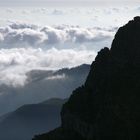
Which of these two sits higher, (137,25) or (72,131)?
(137,25)

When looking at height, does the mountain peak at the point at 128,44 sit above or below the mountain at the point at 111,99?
above

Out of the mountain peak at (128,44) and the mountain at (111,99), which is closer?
the mountain at (111,99)

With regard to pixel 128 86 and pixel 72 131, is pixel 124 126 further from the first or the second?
pixel 72 131

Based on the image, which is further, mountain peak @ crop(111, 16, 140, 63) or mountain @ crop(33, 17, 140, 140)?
mountain peak @ crop(111, 16, 140, 63)

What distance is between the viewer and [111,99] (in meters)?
135

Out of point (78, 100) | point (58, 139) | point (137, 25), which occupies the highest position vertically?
point (137, 25)

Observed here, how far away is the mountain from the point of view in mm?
129125

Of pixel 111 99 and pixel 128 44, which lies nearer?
pixel 111 99

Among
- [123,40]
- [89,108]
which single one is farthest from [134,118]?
[123,40]

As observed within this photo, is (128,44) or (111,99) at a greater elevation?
(128,44)

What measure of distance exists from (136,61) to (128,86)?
555 inches

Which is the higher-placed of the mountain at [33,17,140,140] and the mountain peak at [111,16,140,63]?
the mountain peak at [111,16,140,63]

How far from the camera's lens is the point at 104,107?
442 feet

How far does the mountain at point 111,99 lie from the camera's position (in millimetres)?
129125
